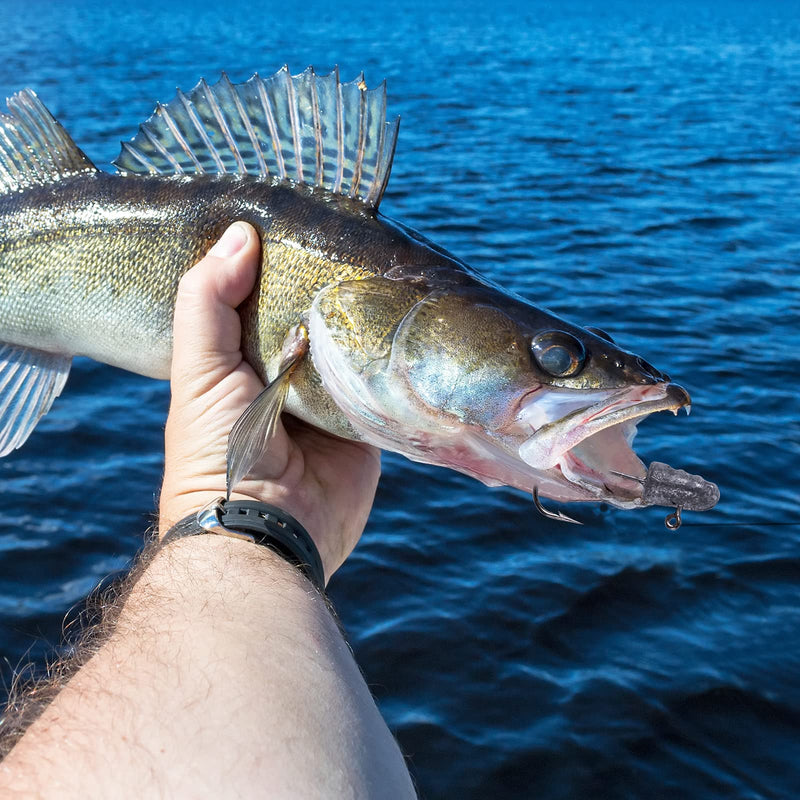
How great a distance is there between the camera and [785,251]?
11375mm

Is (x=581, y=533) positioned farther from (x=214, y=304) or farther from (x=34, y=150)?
(x=34, y=150)

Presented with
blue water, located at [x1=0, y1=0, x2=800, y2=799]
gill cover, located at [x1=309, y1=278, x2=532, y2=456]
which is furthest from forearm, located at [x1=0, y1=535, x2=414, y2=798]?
blue water, located at [x1=0, y1=0, x2=800, y2=799]

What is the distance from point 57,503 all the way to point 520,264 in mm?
5916

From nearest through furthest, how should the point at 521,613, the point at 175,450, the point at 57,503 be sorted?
1. the point at 175,450
2. the point at 521,613
3. the point at 57,503

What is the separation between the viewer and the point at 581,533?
626 centimetres

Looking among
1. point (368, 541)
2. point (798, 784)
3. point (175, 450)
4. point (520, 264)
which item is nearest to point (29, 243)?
point (175, 450)

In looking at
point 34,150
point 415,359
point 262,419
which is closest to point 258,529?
point 262,419

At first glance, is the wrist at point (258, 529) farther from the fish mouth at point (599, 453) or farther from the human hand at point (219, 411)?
the fish mouth at point (599, 453)

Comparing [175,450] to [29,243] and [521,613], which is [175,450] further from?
[521,613]

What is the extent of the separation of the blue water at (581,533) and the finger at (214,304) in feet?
8.32

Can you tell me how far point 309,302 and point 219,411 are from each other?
0.42m

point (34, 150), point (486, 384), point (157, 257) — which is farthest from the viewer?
point (34, 150)

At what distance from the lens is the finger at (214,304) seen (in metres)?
2.85

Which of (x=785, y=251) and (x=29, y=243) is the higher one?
(x=29, y=243)
